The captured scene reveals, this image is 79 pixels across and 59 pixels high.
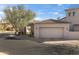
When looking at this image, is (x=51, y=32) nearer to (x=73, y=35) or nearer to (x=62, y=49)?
(x=73, y=35)

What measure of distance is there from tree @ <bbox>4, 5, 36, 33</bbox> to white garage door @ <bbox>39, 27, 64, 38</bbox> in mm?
1559

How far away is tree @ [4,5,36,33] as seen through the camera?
55.2ft

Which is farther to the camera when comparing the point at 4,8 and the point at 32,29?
the point at 32,29

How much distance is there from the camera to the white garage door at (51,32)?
17.7 metres

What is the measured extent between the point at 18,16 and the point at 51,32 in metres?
2.54

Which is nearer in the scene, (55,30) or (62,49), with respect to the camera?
(62,49)

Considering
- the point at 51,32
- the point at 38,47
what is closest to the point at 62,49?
the point at 38,47

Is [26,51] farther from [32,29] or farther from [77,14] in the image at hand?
[77,14]

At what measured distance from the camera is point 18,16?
16938 millimetres

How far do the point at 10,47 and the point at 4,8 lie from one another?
2.47m

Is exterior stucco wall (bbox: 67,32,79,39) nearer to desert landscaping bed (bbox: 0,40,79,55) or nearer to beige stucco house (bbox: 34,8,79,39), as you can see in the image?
beige stucco house (bbox: 34,8,79,39)
